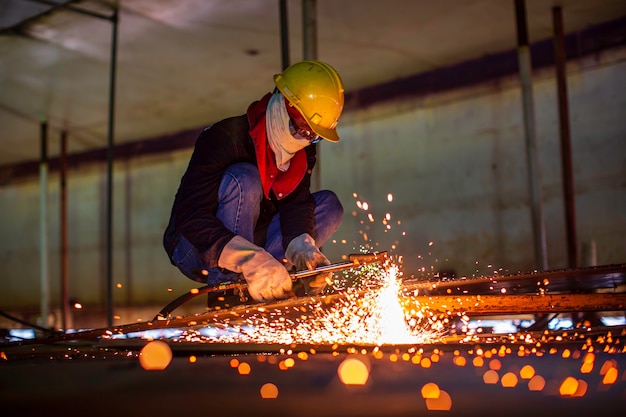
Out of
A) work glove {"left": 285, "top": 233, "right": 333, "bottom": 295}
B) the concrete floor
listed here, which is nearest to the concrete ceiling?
work glove {"left": 285, "top": 233, "right": 333, "bottom": 295}

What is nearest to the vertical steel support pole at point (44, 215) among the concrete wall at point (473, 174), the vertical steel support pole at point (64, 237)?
the vertical steel support pole at point (64, 237)

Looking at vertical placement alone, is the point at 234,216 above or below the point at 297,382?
above

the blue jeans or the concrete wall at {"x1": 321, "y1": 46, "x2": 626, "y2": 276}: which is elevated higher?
the concrete wall at {"x1": 321, "y1": 46, "x2": 626, "y2": 276}

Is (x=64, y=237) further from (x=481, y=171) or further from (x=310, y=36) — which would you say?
(x=310, y=36)

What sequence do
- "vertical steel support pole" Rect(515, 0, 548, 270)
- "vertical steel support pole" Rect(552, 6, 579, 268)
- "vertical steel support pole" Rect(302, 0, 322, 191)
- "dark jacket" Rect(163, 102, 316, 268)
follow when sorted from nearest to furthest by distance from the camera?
"dark jacket" Rect(163, 102, 316, 268)
"vertical steel support pole" Rect(302, 0, 322, 191)
"vertical steel support pole" Rect(515, 0, 548, 270)
"vertical steel support pole" Rect(552, 6, 579, 268)

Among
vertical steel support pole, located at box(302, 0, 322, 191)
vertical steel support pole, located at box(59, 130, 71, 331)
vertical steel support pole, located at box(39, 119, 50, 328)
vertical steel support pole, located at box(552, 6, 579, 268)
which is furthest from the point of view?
vertical steel support pole, located at box(39, 119, 50, 328)

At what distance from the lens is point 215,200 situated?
2943mm

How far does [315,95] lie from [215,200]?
552 mm

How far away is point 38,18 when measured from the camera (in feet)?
19.5

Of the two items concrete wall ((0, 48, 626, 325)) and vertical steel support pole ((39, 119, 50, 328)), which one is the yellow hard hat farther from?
vertical steel support pole ((39, 119, 50, 328))

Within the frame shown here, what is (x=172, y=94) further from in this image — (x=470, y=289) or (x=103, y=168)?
(x=470, y=289)

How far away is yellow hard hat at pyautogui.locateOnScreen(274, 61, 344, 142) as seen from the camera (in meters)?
2.91

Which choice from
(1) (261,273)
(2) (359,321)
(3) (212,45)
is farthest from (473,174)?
(1) (261,273)

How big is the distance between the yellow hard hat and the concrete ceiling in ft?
8.77
